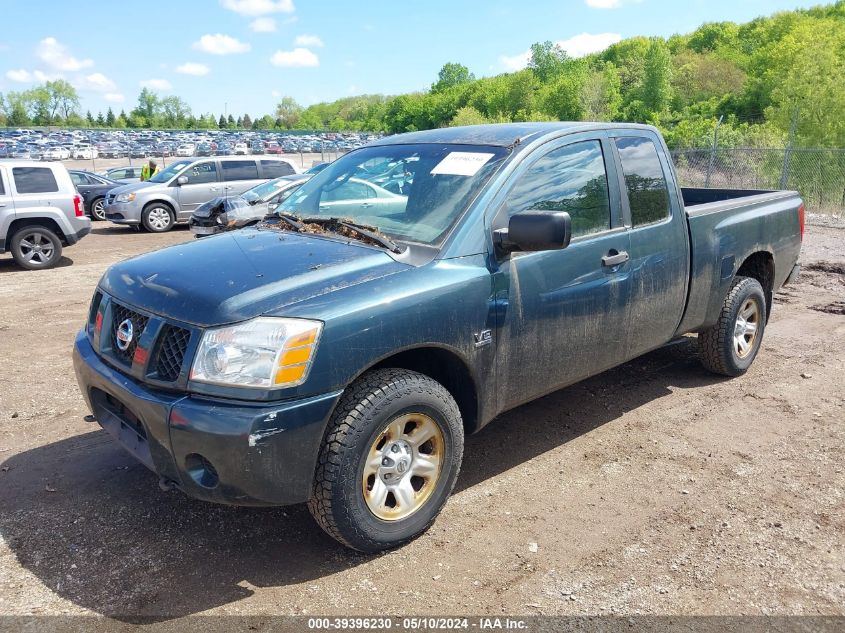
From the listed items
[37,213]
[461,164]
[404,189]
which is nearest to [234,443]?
[404,189]

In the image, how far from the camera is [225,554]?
3.15 metres

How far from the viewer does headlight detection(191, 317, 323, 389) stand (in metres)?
2.69

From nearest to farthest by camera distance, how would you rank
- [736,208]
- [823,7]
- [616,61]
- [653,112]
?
1. [736,208]
2. [653,112]
3. [823,7]
4. [616,61]

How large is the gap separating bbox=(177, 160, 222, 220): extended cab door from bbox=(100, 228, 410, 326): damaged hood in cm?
1375

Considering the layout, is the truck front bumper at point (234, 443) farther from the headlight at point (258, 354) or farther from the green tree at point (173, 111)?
the green tree at point (173, 111)

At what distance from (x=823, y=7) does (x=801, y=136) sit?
99.6 metres

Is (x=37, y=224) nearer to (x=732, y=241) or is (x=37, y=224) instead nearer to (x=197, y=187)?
(x=197, y=187)

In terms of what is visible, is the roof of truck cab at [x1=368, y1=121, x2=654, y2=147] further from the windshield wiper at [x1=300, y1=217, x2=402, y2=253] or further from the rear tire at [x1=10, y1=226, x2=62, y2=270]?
the rear tire at [x1=10, y1=226, x2=62, y2=270]

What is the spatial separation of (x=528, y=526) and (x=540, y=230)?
58.5 inches

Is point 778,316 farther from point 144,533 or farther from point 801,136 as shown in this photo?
point 801,136

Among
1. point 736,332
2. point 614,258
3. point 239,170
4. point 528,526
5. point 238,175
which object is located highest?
point 239,170

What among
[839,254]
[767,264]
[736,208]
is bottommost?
[839,254]

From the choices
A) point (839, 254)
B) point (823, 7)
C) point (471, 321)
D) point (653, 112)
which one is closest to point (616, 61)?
point (823, 7)

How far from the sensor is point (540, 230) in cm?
318
